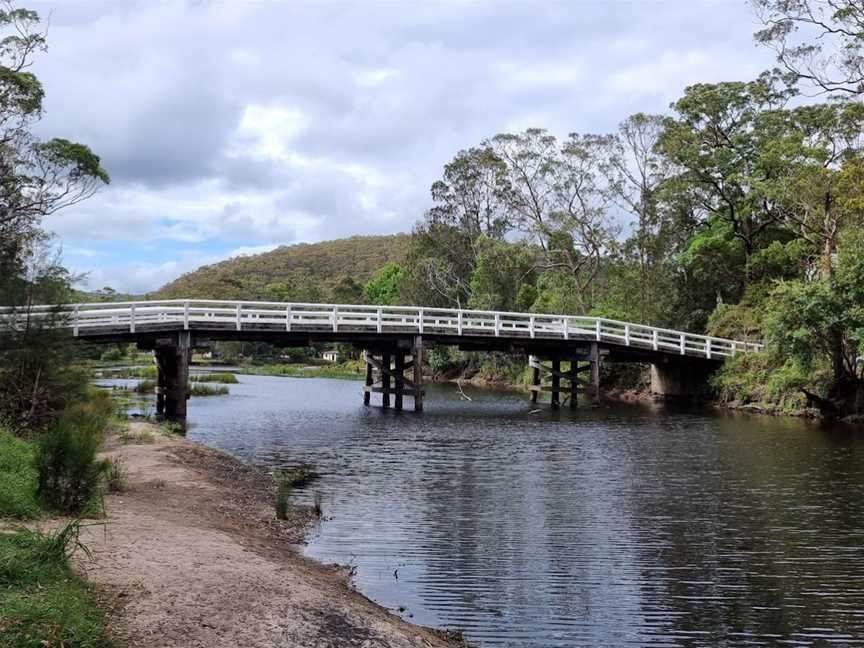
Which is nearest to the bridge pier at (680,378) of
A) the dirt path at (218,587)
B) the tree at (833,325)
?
the tree at (833,325)

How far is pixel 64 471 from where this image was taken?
372 inches

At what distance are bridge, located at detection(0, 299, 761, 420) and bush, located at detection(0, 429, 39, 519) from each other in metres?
12.4

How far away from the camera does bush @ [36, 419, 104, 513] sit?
9367 mm

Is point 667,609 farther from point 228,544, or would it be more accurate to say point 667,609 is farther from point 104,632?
point 104,632

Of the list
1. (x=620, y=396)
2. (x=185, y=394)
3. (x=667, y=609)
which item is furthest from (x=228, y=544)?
(x=620, y=396)

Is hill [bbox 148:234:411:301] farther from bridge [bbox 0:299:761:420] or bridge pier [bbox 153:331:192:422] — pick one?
bridge pier [bbox 153:331:192:422]

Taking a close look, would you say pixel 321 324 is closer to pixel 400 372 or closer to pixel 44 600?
pixel 400 372

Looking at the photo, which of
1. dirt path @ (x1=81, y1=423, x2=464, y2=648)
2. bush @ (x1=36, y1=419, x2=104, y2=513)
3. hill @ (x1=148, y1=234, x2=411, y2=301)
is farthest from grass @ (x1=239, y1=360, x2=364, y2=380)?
bush @ (x1=36, y1=419, x2=104, y2=513)

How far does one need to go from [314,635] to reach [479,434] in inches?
779

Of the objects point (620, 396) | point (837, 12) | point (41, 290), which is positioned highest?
point (837, 12)

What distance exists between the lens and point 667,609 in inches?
344

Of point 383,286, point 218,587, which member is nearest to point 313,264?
point 383,286

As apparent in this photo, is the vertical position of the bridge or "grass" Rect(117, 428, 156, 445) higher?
the bridge

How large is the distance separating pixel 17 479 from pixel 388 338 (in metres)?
24.0
